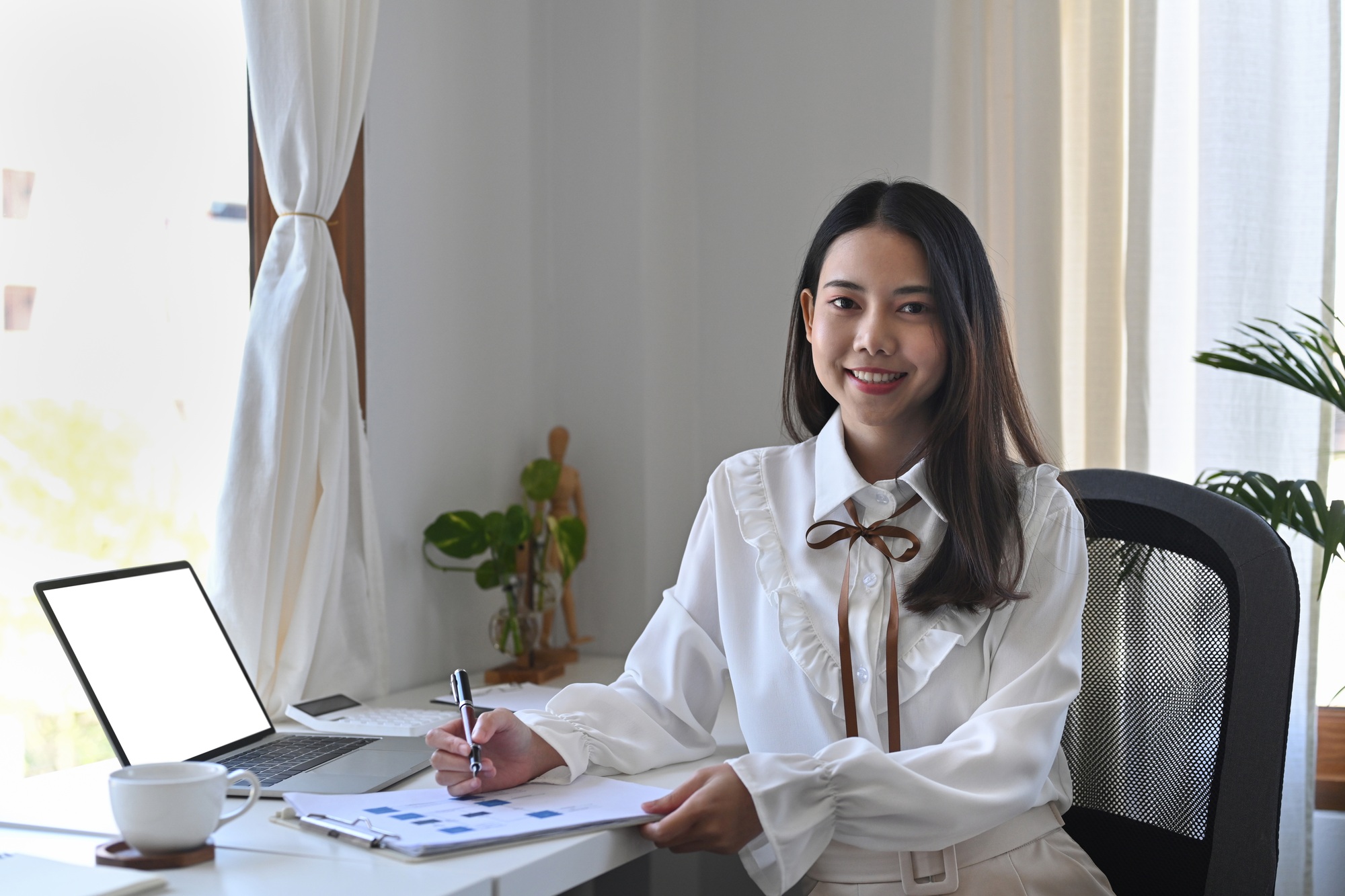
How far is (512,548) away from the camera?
2.00 m

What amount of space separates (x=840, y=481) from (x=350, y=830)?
0.62m

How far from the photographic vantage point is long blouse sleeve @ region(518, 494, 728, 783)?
1.22 m

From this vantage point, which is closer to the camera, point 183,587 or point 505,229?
point 183,587

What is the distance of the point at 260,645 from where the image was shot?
161 centimetres

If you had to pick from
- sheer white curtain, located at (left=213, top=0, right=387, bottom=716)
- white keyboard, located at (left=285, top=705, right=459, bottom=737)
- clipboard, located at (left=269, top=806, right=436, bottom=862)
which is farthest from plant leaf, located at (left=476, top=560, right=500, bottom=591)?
clipboard, located at (left=269, top=806, right=436, bottom=862)

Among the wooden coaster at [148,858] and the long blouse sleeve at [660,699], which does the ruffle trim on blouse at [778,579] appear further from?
the wooden coaster at [148,858]

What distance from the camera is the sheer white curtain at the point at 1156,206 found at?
1848 millimetres

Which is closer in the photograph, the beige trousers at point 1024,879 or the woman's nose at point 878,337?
the beige trousers at point 1024,879

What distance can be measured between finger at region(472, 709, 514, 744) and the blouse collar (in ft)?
1.34

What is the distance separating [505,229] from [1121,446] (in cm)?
118

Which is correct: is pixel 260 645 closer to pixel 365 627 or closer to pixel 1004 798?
pixel 365 627

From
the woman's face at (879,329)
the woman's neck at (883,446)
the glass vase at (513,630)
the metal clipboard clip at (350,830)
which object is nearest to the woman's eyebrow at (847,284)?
the woman's face at (879,329)

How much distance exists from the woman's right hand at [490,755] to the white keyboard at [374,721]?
0.30 m

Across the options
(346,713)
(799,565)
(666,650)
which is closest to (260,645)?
(346,713)
